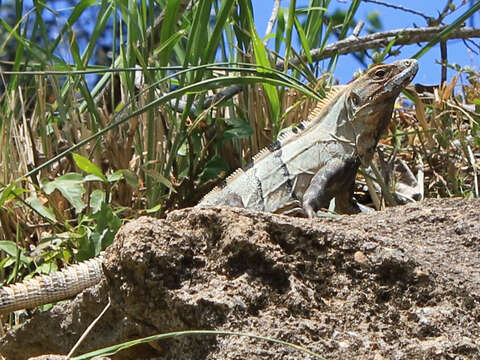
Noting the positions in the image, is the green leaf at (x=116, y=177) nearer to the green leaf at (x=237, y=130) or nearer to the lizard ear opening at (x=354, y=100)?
the green leaf at (x=237, y=130)

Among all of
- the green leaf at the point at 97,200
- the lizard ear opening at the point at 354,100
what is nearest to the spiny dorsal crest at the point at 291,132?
the lizard ear opening at the point at 354,100

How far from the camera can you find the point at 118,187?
14.0 ft

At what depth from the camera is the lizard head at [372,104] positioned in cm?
470

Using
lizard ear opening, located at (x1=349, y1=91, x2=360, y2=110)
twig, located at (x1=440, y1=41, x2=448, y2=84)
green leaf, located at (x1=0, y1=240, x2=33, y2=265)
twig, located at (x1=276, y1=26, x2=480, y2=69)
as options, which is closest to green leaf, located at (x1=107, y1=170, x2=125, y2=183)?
green leaf, located at (x1=0, y1=240, x2=33, y2=265)

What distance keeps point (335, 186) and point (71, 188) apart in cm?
146

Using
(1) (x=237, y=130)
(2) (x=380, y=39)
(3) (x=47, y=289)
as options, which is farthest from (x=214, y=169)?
(2) (x=380, y=39)

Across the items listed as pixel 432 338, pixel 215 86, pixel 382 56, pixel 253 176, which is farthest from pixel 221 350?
pixel 382 56

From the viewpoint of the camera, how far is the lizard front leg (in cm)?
441

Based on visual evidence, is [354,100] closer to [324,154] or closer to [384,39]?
[324,154]

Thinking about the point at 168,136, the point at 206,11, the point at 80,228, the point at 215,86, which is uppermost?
the point at 206,11

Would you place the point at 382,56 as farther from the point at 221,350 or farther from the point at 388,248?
the point at 221,350

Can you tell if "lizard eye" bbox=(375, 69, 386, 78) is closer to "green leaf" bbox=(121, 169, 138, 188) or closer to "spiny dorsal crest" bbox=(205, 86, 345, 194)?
"spiny dorsal crest" bbox=(205, 86, 345, 194)

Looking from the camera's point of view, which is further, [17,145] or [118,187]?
[17,145]

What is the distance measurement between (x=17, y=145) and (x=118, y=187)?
0.67 meters
